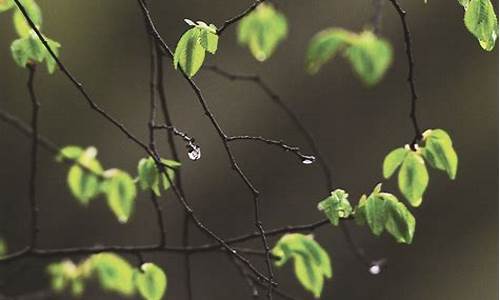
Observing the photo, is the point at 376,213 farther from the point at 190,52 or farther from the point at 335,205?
the point at 190,52

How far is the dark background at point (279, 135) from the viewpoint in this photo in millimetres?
1592

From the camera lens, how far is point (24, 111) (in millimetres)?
1779

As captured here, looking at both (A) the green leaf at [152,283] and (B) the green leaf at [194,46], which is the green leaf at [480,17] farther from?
(A) the green leaf at [152,283]

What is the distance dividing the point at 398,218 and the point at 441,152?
8 centimetres

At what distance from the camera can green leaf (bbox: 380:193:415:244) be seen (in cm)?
73

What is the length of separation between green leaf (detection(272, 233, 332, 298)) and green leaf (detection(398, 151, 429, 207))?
0.39ft

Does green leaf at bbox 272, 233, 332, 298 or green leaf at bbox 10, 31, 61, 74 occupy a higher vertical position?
green leaf at bbox 10, 31, 61, 74

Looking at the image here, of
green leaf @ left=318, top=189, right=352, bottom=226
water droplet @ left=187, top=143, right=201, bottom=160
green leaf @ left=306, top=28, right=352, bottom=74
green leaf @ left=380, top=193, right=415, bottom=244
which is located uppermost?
green leaf @ left=306, top=28, right=352, bottom=74

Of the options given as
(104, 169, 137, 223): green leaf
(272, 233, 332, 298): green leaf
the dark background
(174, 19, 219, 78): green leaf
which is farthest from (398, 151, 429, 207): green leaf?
the dark background

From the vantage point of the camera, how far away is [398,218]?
0.73 meters

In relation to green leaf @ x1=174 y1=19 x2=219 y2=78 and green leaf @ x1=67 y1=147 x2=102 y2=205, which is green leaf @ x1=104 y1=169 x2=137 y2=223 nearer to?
green leaf @ x1=67 y1=147 x2=102 y2=205

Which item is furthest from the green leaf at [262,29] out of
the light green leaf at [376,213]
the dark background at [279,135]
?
the dark background at [279,135]

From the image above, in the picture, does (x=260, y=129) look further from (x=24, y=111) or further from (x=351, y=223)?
(x=24, y=111)

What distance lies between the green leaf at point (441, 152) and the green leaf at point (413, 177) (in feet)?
0.04
